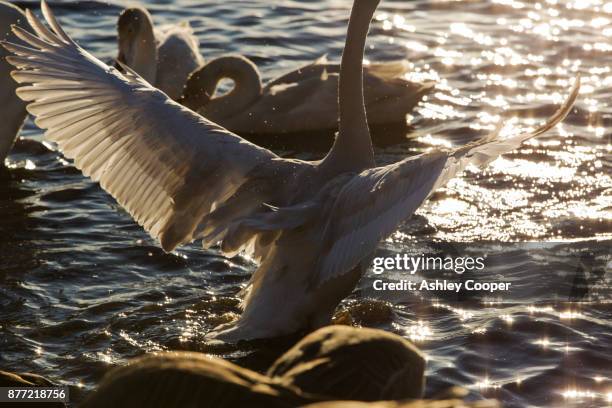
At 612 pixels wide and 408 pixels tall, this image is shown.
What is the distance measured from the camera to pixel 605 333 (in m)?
7.42

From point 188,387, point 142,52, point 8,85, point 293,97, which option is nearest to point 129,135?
point 8,85

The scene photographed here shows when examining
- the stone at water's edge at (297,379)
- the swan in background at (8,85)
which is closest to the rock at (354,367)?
the stone at water's edge at (297,379)

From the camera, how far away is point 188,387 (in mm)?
3299

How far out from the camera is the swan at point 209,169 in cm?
689

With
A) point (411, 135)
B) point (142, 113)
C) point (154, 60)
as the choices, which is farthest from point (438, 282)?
point (154, 60)

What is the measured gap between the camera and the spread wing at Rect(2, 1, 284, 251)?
23.2 feet

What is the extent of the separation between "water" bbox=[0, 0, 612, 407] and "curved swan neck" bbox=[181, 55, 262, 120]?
1.37 meters

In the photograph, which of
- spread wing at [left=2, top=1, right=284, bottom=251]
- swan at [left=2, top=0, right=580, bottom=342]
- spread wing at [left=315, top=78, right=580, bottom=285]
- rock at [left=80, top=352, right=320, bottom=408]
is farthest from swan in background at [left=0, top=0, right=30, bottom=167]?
rock at [left=80, top=352, right=320, bottom=408]

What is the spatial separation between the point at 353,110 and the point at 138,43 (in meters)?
4.78

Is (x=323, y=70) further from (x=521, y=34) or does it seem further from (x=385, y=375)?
(x=385, y=375)

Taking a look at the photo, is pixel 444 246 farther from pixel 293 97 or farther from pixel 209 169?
pixel 293 97

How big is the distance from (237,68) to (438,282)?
3854mm

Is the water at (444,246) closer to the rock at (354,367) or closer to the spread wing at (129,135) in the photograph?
the spread wing at (129,135)
